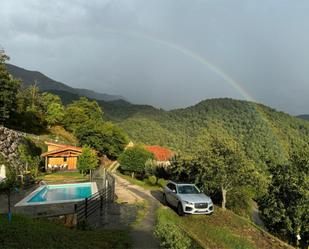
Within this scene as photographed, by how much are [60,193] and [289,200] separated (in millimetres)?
17566

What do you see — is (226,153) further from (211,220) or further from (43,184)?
(43,184)

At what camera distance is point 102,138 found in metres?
59.3

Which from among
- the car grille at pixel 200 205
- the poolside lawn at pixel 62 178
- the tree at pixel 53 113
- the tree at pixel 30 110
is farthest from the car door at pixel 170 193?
the tree at pixel 53 113

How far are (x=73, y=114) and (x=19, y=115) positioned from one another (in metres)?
15.3

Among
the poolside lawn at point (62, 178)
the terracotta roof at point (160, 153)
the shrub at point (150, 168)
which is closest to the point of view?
the poolside lawn at point (62, 178)

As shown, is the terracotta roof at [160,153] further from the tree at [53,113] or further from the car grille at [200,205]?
the car grille at [200,205]

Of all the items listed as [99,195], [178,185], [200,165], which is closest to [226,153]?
[200,165]

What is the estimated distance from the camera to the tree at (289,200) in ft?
71.5

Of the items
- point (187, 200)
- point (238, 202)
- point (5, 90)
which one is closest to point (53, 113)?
point (5, 90)

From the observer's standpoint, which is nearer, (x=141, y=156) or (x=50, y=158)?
(x=50, y=158)

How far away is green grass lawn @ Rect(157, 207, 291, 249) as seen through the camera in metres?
15.7

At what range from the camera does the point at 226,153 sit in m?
A: 24.5

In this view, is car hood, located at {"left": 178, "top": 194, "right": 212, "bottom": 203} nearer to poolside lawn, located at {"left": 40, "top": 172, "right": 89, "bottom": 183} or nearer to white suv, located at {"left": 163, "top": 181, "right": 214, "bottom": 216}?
white suv, located at {"left": 163, "top": 181, "right": 214, "bottom": 216}

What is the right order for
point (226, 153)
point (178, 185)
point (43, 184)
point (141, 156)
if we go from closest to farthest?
point (178, 185), point (226, 153), point (43, 184), point (141, 156)
